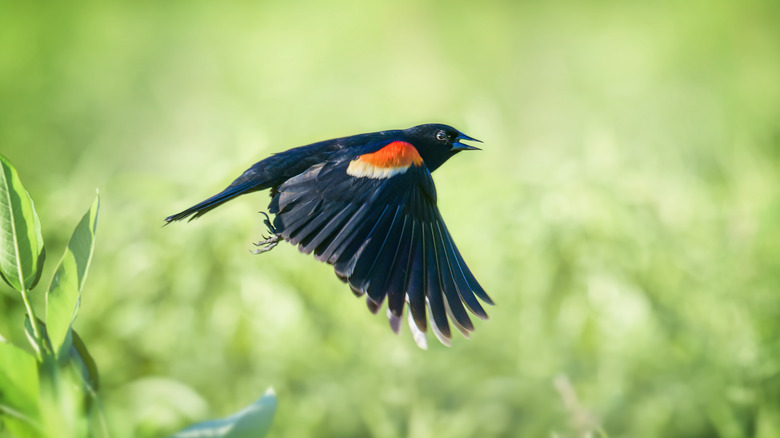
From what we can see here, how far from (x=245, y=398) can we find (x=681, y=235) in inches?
45.1

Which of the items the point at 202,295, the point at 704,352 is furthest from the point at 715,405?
the point at 202,295

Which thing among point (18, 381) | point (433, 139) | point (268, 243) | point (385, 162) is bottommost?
point (18, 381)

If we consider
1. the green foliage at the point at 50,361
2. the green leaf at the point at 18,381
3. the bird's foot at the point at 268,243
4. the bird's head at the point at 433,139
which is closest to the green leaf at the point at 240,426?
the green foliage at the point at 50,361

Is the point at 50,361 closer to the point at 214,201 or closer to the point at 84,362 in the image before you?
the point at 84,362

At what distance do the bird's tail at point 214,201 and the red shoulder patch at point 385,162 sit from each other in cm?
13

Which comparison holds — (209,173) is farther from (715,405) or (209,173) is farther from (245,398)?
(715,405)

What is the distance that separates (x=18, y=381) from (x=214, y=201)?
330mm

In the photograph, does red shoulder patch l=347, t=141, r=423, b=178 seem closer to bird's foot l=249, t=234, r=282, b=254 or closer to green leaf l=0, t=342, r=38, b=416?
bird's foot l=249, t=234, r=282, b=254

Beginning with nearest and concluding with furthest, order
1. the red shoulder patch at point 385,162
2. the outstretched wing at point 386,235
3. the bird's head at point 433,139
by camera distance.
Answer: the outstretched wing at point 386,235 → the red shoulder patch at point 385,162 → the bird's head at point 433,139

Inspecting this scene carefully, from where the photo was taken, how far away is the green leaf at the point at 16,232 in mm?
480

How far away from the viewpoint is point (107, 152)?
193cm

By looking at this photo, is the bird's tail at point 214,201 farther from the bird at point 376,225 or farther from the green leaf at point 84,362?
the green leaf at point 84,362

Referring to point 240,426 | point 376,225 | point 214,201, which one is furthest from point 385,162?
point 240,426

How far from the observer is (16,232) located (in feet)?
1.58
